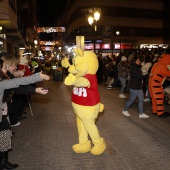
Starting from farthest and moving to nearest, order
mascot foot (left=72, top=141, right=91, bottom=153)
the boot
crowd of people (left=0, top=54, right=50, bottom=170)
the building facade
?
the building facade → mascot foot (left=72, top=141, right=91, bottom=153) → the boot → crowd of people (left=0, top=54, right=50, bottom=170)

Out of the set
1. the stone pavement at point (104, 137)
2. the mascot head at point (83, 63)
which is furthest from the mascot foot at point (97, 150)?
the mascot head at point (83, 63)

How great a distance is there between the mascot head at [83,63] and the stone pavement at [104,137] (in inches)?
67.5

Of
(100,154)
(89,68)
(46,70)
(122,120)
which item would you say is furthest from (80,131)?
(46,70)

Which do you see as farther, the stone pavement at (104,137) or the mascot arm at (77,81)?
the stone pavement at (104,137)

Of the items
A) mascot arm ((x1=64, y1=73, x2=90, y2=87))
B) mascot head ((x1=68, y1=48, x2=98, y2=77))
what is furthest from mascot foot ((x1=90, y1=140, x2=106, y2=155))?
mascot head ((x1=68, y1=48, x2=98, y2=77))

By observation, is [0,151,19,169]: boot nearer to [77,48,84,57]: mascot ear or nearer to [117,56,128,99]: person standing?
[77,48,84,57]: mascot ear

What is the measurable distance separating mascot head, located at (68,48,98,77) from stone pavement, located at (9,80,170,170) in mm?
1714

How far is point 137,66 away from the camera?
7895 mm

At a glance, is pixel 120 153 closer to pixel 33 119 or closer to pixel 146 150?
pixel 146 150

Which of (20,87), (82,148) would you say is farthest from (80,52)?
(82,148)

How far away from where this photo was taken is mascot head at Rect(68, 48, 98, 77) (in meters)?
4.79

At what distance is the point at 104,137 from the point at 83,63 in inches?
91.2

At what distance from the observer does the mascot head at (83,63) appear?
15.7 ft

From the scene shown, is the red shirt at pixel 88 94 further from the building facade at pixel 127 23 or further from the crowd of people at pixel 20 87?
the building facade at pixel 127 23
